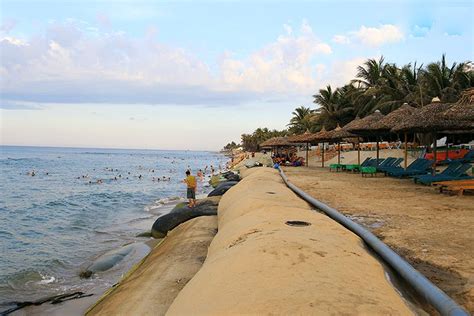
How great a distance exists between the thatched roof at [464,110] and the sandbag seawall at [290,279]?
304 inches

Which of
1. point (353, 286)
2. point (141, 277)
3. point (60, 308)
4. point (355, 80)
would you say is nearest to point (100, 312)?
point (141, 277)

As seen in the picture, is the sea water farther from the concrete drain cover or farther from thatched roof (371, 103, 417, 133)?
thatched roof (371, 103, 417, 133)

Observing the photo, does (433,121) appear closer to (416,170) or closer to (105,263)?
(416,170)

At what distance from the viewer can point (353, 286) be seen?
3111mm

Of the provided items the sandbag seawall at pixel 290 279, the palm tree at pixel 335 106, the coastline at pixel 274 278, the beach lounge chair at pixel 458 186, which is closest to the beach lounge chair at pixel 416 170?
the beach lounge chair at pixel 458 186

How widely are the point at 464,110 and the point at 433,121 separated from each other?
0.83 m

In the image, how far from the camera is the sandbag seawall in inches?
110

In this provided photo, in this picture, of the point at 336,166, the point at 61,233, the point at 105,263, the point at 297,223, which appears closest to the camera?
the point at 297,223

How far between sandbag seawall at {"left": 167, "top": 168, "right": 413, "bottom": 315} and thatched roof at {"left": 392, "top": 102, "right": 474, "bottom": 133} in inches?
313

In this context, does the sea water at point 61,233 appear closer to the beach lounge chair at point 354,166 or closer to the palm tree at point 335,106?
the beach lounge chair at point 354,166

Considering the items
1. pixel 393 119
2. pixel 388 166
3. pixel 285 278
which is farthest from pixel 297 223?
pixel 388 166

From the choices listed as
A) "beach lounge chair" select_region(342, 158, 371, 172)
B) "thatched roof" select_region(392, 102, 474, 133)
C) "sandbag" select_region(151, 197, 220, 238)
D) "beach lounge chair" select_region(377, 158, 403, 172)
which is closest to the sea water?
"sandbag" select_region(151, 197, 220, 238)

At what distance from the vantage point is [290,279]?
3.18m

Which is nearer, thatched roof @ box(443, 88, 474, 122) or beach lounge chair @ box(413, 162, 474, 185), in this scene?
thatched roof @ box(443, 88, 474, 122)
